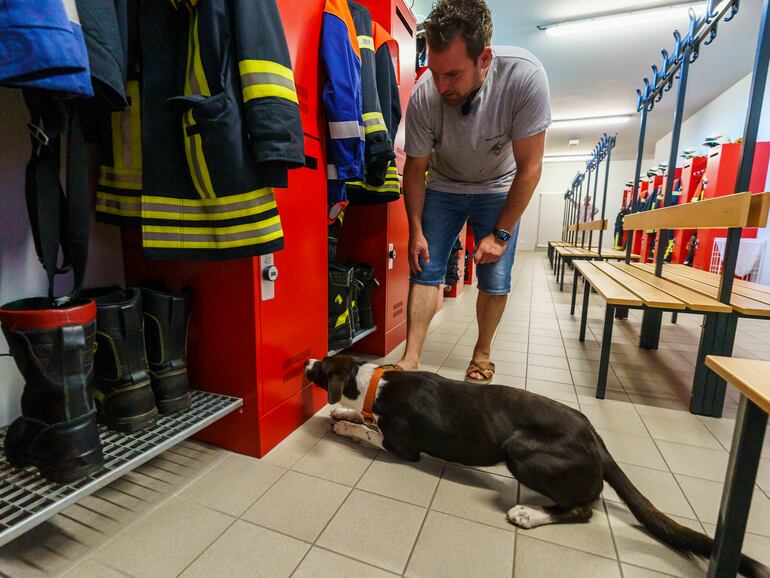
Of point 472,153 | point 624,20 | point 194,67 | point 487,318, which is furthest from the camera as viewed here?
point 624,20

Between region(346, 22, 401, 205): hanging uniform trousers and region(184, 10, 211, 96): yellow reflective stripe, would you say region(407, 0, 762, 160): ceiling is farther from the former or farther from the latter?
region(184, 10, 211, 96): yellow reflective stripe

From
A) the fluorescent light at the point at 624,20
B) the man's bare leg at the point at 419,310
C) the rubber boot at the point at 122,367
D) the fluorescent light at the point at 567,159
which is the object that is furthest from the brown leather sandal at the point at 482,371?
the fluorescent light at the point at 567,159

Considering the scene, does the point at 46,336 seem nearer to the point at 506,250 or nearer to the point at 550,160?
the point at 506,250

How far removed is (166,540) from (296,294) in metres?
0.85

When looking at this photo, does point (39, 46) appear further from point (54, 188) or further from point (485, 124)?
point (485, 124)

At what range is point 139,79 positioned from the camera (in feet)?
3.86

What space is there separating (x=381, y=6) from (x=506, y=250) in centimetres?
168

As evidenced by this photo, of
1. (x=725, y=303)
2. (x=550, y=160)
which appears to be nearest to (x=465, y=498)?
(x=725, y=303)

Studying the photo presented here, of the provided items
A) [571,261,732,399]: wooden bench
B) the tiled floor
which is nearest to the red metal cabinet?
the tiled floor

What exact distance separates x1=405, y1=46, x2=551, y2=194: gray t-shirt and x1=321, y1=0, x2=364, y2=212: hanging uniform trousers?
34 cm

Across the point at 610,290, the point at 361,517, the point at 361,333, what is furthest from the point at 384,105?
the point at 361,517

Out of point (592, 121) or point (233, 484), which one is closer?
point (233, 484)

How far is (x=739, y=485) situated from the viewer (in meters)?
0.76

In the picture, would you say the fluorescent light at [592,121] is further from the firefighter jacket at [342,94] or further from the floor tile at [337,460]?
the floor tile at [337,460]
